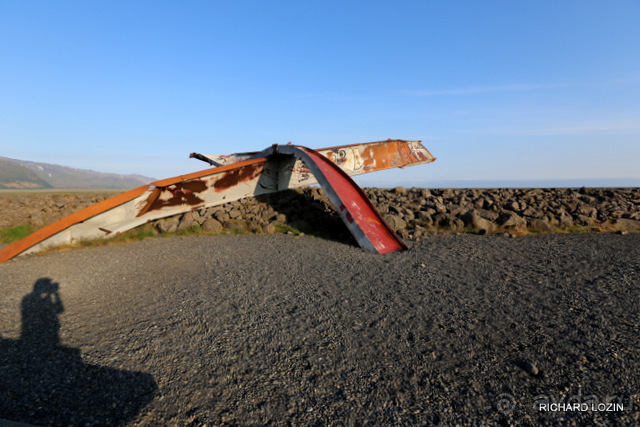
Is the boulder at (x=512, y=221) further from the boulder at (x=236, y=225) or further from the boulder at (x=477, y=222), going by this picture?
the boulder at (x=236, y=225)

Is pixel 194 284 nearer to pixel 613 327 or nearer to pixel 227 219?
pixel 227 219

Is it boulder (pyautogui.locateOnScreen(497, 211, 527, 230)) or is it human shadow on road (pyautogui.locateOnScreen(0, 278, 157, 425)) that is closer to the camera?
human shadow on road (pyautogui.locateOnScreen(0, 278, 157, 425))

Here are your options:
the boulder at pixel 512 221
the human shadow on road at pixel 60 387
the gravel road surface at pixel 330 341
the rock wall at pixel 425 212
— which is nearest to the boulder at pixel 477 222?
the rock wall at pixel 425 212

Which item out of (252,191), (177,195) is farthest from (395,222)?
(177,195)

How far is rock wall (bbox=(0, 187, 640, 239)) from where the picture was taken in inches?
276

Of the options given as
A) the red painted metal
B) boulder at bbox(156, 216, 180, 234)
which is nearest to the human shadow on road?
the red painted metal

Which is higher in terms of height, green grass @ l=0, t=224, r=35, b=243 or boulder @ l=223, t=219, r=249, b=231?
boulder @ l=223, t=219, r=249, b=231

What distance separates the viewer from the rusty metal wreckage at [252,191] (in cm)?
625

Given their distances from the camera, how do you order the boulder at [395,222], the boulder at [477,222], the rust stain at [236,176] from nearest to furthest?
the boulder at [477,222] < the boulder at [395,222] < the rust stain at [236,176]

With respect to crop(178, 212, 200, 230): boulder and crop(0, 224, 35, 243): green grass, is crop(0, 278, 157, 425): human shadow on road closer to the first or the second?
crop(178, 212, 200, 230): boulder

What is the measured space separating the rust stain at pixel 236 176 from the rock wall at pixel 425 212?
22.1 inches

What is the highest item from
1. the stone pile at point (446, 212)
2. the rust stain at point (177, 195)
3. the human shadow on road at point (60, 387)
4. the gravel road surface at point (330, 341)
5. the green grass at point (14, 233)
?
the rust stain at point (177, 195)

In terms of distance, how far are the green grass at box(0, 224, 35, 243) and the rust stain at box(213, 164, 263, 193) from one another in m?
5.33

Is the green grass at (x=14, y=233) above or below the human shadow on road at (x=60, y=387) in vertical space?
above
